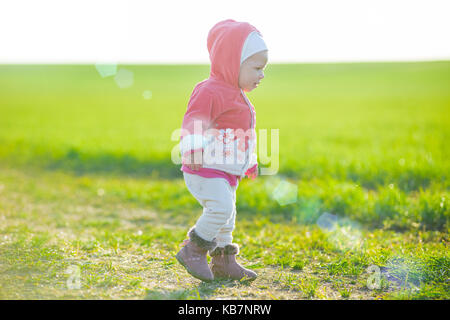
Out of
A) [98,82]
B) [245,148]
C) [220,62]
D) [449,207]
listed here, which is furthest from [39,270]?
[98,82]

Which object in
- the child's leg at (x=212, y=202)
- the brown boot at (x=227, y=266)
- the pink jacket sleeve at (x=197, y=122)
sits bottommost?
the brown boot at (x=227, y=266)

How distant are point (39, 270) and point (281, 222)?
2870 millimetres

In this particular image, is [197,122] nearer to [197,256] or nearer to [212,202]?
[212,202]

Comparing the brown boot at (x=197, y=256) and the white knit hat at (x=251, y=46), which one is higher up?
the white knit hat at (x=251, y=46)

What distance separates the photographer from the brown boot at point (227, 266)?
3.46 m

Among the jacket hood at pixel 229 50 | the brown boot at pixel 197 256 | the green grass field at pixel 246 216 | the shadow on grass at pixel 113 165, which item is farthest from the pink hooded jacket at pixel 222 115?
the shadow on grass at pixel 113 165

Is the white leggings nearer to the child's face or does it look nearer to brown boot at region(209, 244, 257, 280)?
brown boot at region(209, 244, 257, 280)

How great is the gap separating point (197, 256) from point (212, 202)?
0.47 m

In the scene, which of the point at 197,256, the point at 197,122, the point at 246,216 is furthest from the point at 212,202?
the point at 246,216

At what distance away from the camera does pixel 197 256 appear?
11.0 feet

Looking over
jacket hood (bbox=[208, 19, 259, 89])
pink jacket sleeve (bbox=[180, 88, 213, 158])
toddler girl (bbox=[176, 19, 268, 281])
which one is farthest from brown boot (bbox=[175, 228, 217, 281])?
jacket hood (bbox=[208, 19, 259, 89])

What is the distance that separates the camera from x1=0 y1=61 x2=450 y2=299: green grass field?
10.9 feet

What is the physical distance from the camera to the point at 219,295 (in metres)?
3.12

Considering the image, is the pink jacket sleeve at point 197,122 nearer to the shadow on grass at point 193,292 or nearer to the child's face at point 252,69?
the child's face at point 252,69
